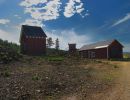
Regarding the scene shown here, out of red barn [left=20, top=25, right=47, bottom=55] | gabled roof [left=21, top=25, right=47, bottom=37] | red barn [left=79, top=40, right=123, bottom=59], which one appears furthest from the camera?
red barn [left=79, top=40, right=123, bottom=59]

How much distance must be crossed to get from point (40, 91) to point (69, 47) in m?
56.1

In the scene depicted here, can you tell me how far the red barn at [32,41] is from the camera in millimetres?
54594

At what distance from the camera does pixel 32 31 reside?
56438mm

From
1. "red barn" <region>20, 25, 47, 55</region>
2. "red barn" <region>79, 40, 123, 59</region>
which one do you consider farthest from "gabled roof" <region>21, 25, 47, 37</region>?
"red barn" <region>79, 40, 123, 59</region>

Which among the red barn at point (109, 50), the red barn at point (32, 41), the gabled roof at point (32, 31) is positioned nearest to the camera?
the red barn at point (32, 41)

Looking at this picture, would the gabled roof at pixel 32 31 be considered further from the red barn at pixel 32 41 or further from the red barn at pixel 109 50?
the red barn at pixel 109 50

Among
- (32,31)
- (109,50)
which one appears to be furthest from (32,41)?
(109,50)

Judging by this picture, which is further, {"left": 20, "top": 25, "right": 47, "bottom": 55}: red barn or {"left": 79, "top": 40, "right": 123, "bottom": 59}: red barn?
{"left": 79, "top": 40, "right": 123, "bottom": 59}: red barn

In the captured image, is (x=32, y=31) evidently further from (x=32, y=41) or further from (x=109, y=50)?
(x=109, y=50)

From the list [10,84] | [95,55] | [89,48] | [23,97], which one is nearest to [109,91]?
[23,97]

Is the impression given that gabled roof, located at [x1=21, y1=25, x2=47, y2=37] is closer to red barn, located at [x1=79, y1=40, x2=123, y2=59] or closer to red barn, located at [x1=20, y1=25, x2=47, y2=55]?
red barn, located at [x1=20, y1=25, x2=47, y2=55]

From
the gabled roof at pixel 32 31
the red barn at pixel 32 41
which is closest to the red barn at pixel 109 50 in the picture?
the red barn at pixel 32 41

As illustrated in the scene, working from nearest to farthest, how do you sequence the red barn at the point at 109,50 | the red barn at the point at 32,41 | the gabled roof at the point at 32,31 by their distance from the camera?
the red barn at the point at 32,41 → the gabled roof at the point at 32,31 → the red barn at the point at 109,50

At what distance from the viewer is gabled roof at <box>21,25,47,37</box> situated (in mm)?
55400
